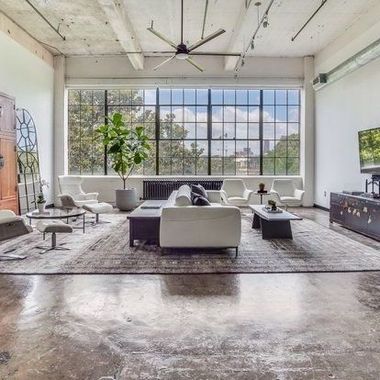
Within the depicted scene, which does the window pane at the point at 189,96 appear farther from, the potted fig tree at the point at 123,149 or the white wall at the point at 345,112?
the white wall at the point at 345,112

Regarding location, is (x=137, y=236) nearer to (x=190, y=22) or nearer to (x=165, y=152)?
(x=190, y=22)

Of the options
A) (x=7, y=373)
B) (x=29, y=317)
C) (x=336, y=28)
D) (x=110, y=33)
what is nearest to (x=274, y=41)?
(x=336, y=28)

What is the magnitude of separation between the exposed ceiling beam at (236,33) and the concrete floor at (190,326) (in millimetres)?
4931

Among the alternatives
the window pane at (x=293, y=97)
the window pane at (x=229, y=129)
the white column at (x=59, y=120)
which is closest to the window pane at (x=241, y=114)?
the window pane at (x=229, y=129)

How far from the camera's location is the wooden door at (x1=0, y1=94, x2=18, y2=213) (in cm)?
707

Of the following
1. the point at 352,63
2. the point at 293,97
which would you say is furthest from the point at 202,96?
the point at 352,63

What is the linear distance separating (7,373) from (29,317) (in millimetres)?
816

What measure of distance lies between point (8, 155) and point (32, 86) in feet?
7.61

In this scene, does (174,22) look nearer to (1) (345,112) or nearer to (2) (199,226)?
(1) (345,112)

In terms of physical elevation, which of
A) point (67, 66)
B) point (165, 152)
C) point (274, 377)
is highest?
point (67, 66)

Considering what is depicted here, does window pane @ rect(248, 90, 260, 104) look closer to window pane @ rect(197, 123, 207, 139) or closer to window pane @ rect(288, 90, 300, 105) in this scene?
window pane @ rect(288, 90, 300, 105)

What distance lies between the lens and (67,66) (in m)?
10.2

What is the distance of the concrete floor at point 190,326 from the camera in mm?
2158

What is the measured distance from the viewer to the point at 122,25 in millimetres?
7176
